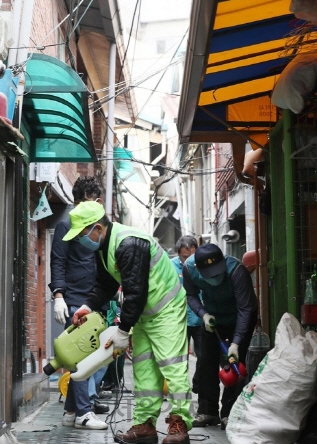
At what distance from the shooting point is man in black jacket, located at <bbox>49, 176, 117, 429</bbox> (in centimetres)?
734

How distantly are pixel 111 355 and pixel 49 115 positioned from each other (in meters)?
4.34

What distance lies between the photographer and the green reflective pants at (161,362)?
6129 millimetres

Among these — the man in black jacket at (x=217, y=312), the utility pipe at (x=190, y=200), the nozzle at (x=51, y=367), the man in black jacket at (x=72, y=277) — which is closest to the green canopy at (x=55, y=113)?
the man in black jacket at (x=72, y=277)

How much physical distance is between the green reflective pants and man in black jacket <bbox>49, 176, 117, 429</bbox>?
1.07 m

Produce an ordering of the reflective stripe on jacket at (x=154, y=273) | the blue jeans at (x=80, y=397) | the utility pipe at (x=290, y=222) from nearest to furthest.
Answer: the utility pipe at (x=290, y=222) < the reflective stripe on jacket at (x=154, y=273) < the blue jeans at (x=80, y=397)

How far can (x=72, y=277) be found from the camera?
308 inches

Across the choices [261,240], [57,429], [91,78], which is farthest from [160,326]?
[91,78]

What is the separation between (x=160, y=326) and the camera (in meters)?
6.29

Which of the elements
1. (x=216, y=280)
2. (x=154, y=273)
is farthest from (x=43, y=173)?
(x=154, y=273)

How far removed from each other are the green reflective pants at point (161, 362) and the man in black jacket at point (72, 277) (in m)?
1.07

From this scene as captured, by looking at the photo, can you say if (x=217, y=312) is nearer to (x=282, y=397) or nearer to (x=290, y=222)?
(x=290, y=222)

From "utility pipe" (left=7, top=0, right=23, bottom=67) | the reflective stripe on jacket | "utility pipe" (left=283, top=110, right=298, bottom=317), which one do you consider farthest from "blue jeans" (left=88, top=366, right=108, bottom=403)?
"utility pipe" (left=7, top=0, right=23, bottom=67)

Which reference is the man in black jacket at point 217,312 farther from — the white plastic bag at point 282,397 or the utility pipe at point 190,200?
the utility pipe at point 190,200

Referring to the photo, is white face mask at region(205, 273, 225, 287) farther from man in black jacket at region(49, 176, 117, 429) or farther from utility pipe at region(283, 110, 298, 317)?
man in black jacket at region(49, 176, 117, 429)
